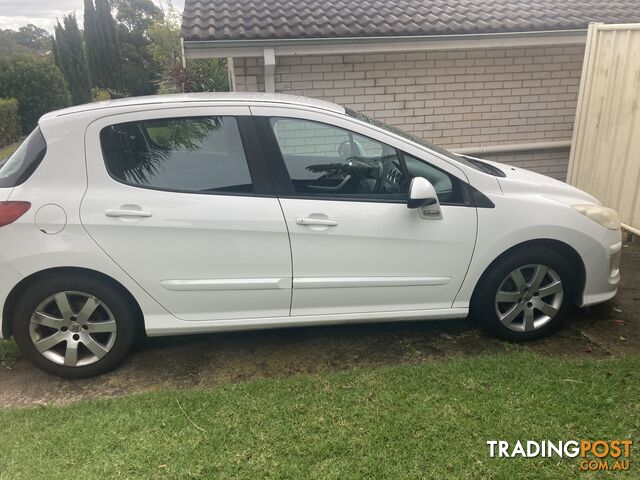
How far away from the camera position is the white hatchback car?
318 centimetres

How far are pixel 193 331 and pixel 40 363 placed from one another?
3.22 feet

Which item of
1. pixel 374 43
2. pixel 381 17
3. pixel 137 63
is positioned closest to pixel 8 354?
pixel 374 43

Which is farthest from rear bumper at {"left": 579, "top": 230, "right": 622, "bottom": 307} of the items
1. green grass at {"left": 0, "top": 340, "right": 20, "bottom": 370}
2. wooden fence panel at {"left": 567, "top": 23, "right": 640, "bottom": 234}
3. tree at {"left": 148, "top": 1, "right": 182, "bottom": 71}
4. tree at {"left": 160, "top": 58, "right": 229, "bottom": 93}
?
tree at {"left": 148, "top": 1, "right": 182, "bottom": 71}

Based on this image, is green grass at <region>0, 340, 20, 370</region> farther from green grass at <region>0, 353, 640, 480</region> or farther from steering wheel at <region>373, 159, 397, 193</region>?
steering wheel at <region>373, 159, 397, 193</region>

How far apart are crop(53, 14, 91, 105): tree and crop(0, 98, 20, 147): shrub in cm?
808

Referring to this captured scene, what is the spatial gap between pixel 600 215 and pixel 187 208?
2.82 meters

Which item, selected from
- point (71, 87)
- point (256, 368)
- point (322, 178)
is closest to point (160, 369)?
point (256, 368)

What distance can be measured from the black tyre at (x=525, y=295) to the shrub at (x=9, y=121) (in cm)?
1784

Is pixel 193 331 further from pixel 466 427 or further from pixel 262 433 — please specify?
pixel 466 427

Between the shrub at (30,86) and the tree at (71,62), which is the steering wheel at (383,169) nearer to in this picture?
the shrub at (30,86)

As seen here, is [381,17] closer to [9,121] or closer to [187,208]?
[187,208]

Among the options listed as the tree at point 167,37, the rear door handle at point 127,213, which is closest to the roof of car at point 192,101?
the rear door handle at point 127,213

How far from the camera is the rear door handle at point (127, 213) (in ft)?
10.3

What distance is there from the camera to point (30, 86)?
19.9 metres
